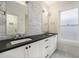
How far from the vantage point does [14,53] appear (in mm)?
1182

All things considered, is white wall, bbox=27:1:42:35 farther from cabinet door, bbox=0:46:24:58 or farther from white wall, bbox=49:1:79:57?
cabinet door, bbox=0:46:24:58

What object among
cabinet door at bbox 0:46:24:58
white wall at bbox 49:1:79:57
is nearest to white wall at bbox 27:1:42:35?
white wall at bbox 49:1:79:57

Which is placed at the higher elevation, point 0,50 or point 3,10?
Result: point 3,10

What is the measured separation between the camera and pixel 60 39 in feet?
12.8

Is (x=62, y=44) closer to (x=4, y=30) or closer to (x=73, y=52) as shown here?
(x=73, y=52)

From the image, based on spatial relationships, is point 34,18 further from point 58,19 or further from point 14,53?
point 14,53

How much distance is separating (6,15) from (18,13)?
1.46 ft

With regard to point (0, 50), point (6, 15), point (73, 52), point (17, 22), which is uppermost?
point (6, 15)

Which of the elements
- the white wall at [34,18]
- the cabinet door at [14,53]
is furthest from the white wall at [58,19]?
the cabinet door at [14,53]

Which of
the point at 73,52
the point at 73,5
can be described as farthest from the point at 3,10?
the point at 73,52

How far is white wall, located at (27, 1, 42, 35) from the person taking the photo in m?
2.82

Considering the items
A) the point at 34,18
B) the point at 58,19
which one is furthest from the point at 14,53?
the point at 58,19

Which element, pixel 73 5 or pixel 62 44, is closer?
pixel 73 5

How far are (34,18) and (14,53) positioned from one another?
207 cm
